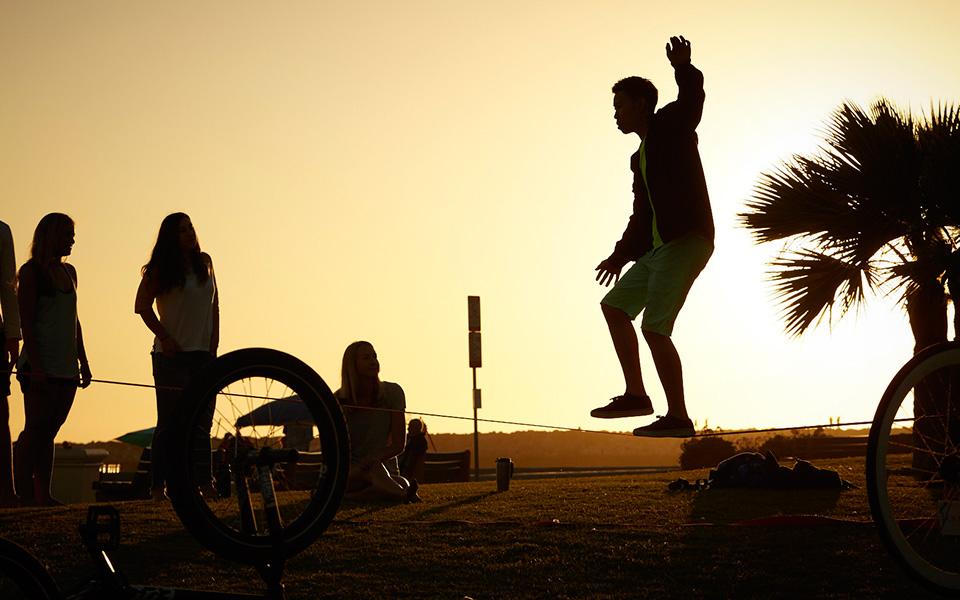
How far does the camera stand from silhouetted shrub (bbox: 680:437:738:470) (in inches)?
1054

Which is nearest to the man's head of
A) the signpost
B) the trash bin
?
the signpost

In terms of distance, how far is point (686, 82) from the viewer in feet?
20.5

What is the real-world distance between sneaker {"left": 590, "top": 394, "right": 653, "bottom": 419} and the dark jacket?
0.93 meters

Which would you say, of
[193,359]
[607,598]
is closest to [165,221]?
[193,359]

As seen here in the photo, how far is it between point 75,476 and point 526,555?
59.5 ft

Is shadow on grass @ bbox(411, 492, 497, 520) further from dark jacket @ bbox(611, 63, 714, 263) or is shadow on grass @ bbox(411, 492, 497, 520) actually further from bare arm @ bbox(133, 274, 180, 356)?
dark jacket @ bbox(611, 63, 714, 263)

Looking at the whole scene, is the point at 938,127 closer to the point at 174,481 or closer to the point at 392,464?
the point at 392,464

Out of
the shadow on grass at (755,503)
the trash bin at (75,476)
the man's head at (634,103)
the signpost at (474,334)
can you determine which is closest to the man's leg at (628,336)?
the man's head at (634,103)

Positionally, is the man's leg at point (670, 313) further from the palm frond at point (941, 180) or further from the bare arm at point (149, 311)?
the palm frond at point (941, 180)

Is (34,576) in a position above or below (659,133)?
below

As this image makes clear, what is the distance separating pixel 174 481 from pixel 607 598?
316 cm

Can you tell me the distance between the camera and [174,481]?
4094 millimetres

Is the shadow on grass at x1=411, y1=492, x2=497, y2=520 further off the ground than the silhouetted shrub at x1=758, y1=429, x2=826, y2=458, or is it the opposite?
the silhouetted shrub at x1=758, y1=429, x2=826, y2=458

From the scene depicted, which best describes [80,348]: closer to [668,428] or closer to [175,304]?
[175,304]
